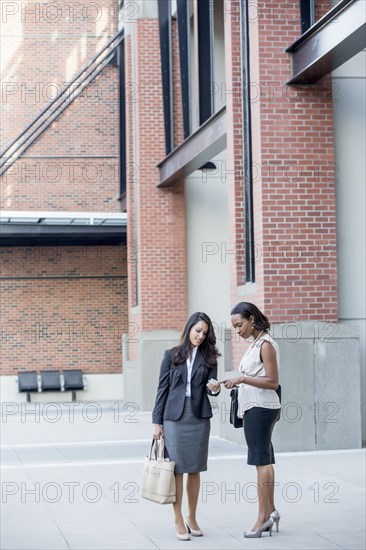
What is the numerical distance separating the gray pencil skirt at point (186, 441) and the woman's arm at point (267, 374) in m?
0.50

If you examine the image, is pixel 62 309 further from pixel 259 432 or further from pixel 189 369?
pixel 259 432

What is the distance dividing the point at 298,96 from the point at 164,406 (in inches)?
277

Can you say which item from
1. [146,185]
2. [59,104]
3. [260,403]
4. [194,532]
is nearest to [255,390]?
[260,403]

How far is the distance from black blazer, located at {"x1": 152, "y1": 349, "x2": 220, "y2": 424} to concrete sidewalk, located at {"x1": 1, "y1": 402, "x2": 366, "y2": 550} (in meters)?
0.92

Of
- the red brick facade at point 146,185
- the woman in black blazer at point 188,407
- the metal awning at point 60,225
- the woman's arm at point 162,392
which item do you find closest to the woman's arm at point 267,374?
the woman in black blazer at point 188,407

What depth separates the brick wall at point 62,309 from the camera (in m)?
27.3

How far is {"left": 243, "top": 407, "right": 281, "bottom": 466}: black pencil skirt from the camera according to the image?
7957 mm

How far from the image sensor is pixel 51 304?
2741 cm

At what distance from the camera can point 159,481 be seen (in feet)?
25.4

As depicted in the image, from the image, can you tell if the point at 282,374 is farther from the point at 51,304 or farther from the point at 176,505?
the point at 51,304

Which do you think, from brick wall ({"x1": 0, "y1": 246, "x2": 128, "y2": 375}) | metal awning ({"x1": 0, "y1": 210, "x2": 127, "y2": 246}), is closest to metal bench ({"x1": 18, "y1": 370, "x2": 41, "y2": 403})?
brick wall ({"x1": 0, "y1": 246, "x2": 128, "y2": 375})

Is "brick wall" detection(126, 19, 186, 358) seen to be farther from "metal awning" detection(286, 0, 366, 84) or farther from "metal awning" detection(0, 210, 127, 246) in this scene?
"metal awning" detection(286, 0, 366, 84)

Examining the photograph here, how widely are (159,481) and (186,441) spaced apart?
15.5 inches

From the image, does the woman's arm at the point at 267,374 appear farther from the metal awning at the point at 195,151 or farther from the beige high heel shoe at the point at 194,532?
the metal awning at the point at 195,151
